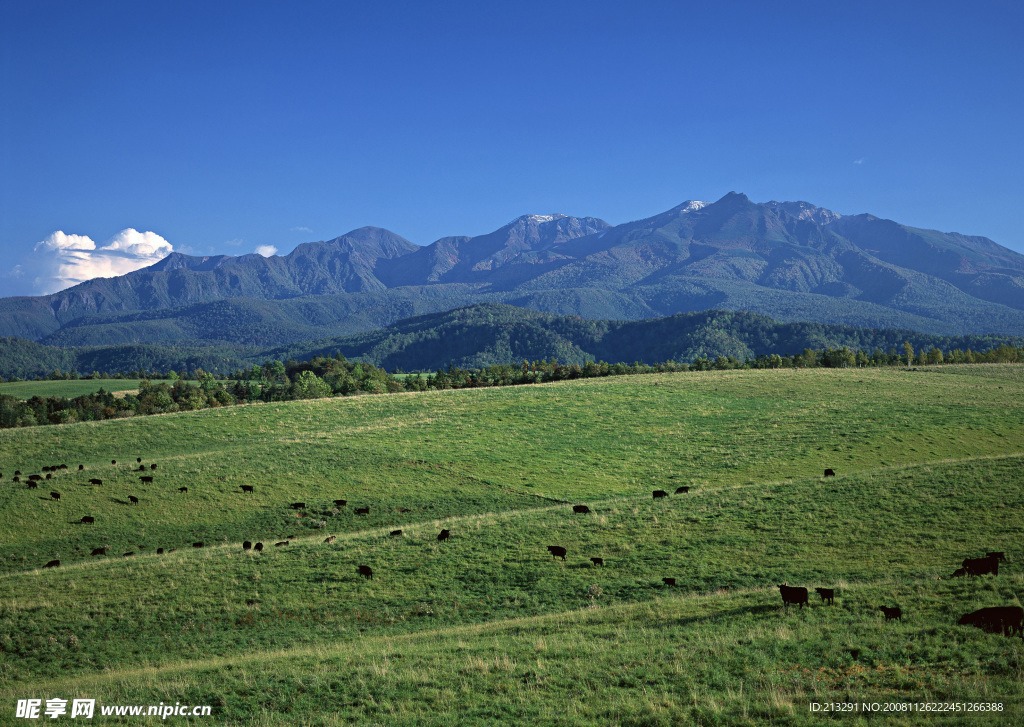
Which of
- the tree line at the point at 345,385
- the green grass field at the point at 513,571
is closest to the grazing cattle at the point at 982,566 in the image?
the green grass field at the point at 513,571

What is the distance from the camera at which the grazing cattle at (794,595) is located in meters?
15.3

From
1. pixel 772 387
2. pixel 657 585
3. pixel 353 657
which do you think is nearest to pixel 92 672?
pixel 353 657

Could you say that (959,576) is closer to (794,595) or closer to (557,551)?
(794,595)

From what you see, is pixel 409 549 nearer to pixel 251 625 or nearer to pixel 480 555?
pixel 480 555

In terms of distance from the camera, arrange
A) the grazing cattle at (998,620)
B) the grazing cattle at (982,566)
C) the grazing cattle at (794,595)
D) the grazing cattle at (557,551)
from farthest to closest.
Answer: the grazing cattle at (557,551)
the grazing cattle at (982,566)
the grazing cattle at (794,595)
the grazing cattle at (998,620)

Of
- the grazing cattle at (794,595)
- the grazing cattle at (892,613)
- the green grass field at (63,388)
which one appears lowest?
the grazing cattle at (794,595)

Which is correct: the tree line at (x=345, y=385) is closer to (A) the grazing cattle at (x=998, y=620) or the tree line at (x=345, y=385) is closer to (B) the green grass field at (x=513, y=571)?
(B) the green grass field at (x=513, y=571)

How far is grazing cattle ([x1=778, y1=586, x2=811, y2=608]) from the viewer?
602 inches

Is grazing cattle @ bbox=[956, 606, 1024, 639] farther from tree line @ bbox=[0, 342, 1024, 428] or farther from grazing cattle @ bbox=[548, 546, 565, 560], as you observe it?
tree line @ bbox=[0, 342, 1024, 428]

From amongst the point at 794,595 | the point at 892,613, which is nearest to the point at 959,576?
the point at 892,613

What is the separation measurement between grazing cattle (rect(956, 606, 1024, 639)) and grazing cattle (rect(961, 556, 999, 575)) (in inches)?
166

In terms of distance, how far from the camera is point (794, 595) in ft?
50.4

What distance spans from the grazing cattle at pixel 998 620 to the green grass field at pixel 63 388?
15951 cm

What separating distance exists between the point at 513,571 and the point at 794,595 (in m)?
9.82
